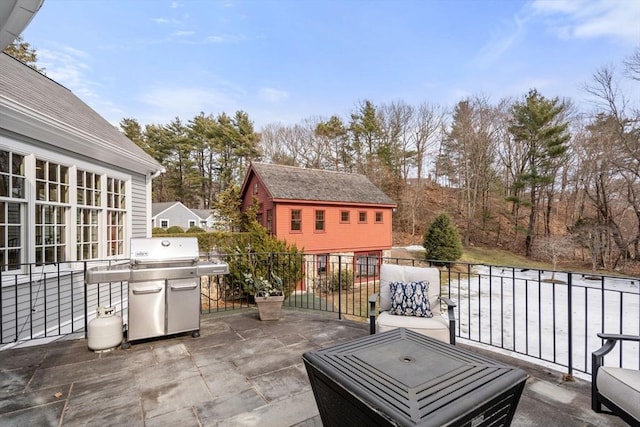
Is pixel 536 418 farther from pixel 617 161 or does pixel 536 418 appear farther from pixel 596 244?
pixel 617 161

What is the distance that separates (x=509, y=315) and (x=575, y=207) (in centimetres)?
1393

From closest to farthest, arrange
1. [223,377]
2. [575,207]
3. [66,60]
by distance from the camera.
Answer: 1. [223,377]
2. [66,60]
3. [575,207]

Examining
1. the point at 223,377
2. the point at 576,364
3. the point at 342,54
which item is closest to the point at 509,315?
the point at 576,364

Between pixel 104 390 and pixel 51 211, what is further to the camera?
pixel 51 211

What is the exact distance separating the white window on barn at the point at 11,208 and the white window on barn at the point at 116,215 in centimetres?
167

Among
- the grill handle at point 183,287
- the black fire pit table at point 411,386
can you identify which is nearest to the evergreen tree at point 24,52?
the grill handle at point 183,287

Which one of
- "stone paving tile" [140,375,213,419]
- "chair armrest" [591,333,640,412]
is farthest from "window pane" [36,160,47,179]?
"chair armrest" [591,333,640,412]

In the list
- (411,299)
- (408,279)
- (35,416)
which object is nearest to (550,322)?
(408,279)

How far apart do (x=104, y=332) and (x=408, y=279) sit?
3.27 m

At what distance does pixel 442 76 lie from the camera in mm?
13180

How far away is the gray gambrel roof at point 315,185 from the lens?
12641 millimetres

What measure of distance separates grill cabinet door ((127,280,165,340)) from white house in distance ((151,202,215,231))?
18550 millimetres

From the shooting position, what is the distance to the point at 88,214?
17.4 ft

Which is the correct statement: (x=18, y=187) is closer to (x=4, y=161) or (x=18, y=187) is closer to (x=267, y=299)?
(x=4, y=161)
